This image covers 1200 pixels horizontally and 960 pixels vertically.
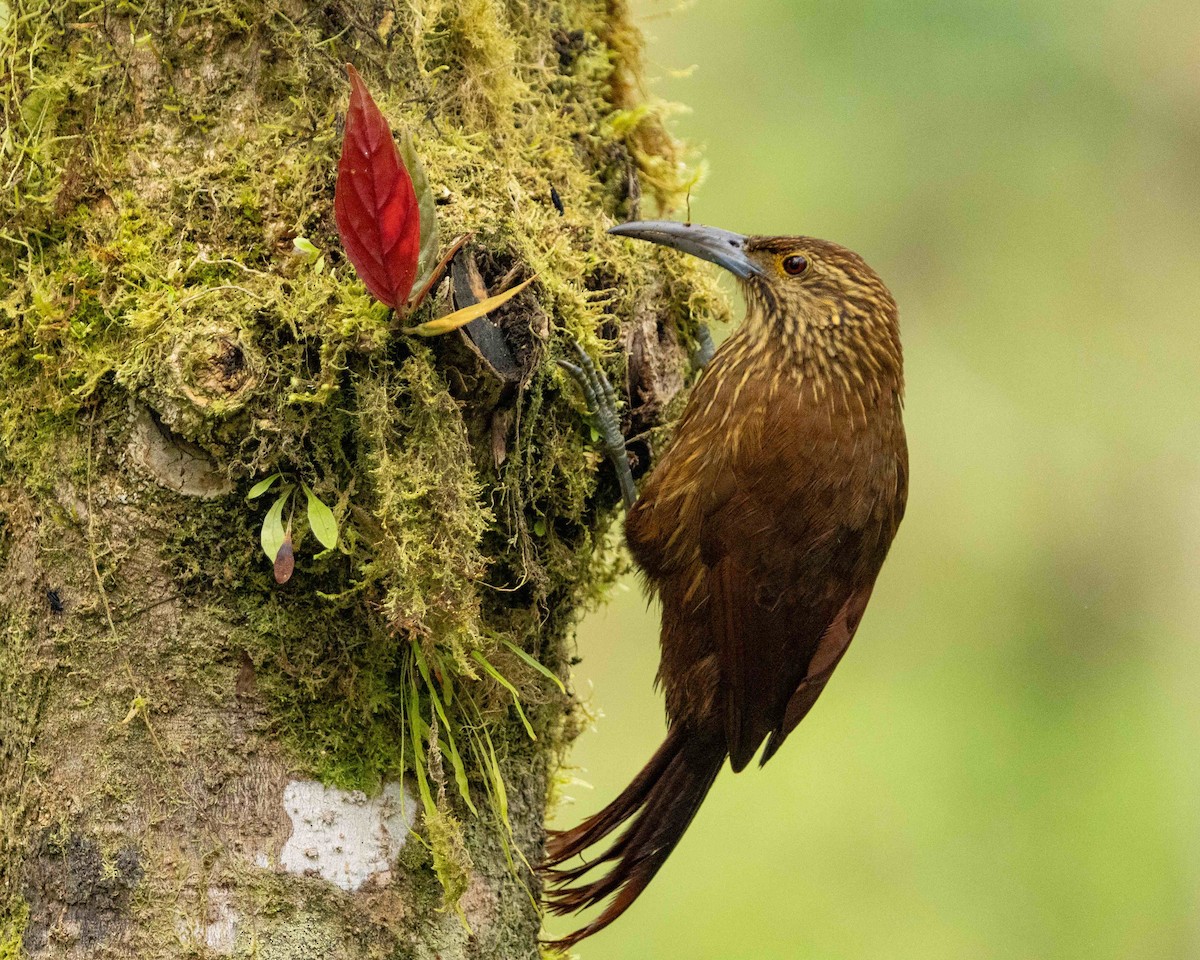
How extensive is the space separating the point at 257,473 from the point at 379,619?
32 cm

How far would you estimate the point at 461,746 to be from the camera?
213cm

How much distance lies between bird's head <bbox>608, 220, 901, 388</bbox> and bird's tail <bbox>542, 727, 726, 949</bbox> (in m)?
0.94

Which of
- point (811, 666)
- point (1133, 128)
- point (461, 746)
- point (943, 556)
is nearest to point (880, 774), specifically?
point (943, 556)

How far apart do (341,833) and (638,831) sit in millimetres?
852

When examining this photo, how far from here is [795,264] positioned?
290cm

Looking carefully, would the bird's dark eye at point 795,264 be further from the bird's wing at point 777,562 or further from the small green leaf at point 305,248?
the small green leaf at point 305,248

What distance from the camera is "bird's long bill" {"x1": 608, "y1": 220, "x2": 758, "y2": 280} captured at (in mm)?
2576

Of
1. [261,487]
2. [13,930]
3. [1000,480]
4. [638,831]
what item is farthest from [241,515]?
[1000,480]

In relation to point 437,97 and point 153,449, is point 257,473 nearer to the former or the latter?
point 153,449

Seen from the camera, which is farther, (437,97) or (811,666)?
(811,666)

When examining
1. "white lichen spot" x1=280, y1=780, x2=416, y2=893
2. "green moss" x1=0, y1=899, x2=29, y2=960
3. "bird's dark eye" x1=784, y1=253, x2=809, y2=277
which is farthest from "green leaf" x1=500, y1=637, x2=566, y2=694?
"bird's dark eye" x1=784, y1=253, x2=809, y2=277

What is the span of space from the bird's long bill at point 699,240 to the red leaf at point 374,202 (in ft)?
2.59

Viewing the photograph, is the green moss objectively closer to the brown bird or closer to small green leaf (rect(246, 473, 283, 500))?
small green leaf (rect(246, 473, 283, 500))

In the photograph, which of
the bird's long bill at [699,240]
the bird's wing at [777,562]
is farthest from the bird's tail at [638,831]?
the bird's long bill at [699,240]
